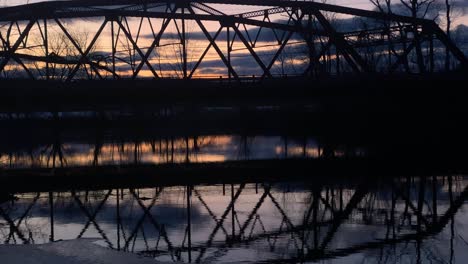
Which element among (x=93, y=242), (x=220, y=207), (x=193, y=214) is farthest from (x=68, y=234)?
(x=220, y=207)

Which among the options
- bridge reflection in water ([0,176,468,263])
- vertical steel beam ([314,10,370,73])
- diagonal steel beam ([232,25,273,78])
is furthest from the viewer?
vertical steel beam ([314,10,370,73])

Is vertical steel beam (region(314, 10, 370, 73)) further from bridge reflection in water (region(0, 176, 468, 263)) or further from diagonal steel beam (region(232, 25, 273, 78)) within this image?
bridge reflection in water (region(0, 176, 468, 263))

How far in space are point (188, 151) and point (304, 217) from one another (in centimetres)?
2377

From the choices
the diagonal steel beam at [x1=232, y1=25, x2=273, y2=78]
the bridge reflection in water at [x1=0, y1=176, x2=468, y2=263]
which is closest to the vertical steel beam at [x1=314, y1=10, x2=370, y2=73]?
the diagonal steel beam at [x1=232, y1=25, x2=273, y2=78]

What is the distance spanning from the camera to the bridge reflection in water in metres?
13.1

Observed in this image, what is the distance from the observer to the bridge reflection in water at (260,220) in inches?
516

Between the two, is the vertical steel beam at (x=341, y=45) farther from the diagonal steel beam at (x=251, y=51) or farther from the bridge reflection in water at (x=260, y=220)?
the bridge reflection in water at (x=260, y=220)

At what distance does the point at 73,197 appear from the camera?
21.4 meters

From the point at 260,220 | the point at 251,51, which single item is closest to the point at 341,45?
the point at 251,51

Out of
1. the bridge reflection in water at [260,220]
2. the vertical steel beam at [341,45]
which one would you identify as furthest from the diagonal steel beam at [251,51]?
the bridge reflection in water at [260,220]

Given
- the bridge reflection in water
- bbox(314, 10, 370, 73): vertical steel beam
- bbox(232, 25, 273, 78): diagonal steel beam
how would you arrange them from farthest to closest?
bbox(314, 10, 370, 73): vertical steel beam < bbox(232, 25, 273, 78): diagonal steel beam < the bridge reflection in water

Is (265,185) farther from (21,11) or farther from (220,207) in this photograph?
(21,11)

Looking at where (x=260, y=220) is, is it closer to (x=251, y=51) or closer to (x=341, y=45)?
(x=251, y=51)

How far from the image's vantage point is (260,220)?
16453 millimetres
